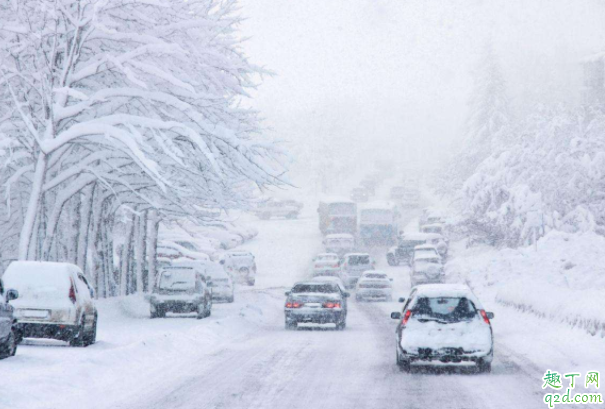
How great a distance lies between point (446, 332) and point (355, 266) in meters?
37.2

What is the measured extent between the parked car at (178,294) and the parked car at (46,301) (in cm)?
1144

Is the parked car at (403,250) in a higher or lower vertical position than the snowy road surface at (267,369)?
higher

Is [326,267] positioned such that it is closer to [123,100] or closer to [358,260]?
[358,260]

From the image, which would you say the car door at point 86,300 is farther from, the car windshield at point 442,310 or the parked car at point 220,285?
the parked car at point 220,285

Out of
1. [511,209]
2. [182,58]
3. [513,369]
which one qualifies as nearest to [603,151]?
[511,209]

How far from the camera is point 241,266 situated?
56.3m

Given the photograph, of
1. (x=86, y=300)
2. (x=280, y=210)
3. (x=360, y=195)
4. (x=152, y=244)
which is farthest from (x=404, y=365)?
(x=360, y=195)

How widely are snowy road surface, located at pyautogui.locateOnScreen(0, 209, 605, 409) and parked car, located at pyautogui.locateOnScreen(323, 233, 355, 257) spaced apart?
40177 millimetres

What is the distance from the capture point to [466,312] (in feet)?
55.3

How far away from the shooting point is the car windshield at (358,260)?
175ft

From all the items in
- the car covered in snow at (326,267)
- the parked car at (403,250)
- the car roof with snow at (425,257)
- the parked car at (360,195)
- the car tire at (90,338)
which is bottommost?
the car tire at (90,338)

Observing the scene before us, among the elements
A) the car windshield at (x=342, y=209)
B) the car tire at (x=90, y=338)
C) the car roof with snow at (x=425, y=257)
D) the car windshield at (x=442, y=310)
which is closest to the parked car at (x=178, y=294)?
the car tire at (x=90, y=338)

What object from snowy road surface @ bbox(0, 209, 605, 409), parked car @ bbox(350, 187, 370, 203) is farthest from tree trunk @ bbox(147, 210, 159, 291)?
parked car @ bbox(350, 187, 370, 203)

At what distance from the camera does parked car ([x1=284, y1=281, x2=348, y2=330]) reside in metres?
28.2
